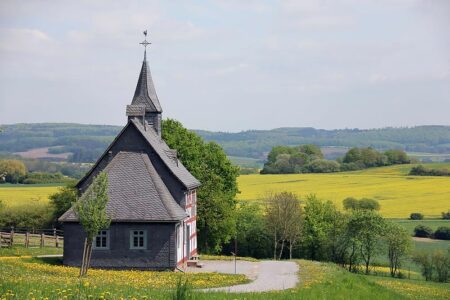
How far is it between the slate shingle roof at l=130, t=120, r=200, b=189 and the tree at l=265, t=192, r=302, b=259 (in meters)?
17.8

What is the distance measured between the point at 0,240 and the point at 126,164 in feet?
40.3

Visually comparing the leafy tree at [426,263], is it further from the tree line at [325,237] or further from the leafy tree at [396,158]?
the leafy tree at [396,158]

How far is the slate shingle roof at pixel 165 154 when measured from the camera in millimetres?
Result: 50000

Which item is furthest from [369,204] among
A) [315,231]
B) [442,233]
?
[315,231]

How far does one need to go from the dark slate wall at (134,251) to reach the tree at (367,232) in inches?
1095

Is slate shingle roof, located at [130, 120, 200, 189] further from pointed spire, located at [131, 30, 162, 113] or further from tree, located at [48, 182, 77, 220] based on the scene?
tree, located at [48, 182, 77, 220]

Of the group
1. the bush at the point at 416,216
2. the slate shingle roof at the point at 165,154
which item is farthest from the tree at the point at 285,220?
the bush at the point at 416,216

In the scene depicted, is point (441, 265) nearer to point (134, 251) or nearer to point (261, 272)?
point (261, 272)

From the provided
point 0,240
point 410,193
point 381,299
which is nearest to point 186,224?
point 0,240

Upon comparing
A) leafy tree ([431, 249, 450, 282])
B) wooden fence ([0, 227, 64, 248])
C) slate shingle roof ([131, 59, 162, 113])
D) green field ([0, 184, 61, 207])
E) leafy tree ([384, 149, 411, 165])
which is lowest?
leafy tree ([431, 249, 450, 282])

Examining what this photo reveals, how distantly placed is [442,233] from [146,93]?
39178 mm

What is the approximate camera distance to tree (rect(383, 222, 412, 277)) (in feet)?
220

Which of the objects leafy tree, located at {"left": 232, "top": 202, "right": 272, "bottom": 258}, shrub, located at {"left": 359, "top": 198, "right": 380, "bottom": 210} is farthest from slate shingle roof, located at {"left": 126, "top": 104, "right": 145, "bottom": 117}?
shrub, located at {"left": 359, "top": 198, "right": 380, "bottom": 210}

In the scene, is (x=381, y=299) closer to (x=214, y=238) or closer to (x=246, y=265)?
(x=246, y=265)
